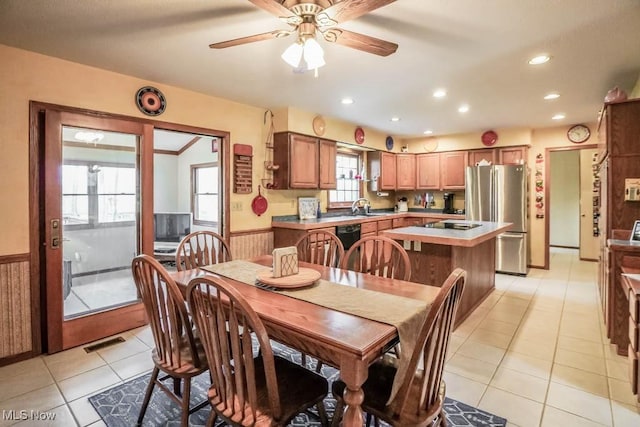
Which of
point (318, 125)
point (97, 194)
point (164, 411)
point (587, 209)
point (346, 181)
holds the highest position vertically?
point (318, 125)

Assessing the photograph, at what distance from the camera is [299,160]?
171 inches

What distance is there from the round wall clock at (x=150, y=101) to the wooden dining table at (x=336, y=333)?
2306 mm

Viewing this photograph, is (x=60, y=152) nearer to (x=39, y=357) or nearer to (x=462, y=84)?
(x=39, y=357)

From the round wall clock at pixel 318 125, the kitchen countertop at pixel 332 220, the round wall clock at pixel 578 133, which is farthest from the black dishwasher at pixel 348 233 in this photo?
the round wall clock at pixel 578 133

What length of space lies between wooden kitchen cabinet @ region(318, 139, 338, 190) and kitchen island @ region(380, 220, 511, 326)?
1.59m

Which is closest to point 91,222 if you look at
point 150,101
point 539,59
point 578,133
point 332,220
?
point 150,101

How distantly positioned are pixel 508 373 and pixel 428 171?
4458 mm

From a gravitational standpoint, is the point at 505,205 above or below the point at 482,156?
below

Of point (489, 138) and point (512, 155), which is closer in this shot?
point (512, 155)

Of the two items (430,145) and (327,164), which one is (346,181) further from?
(430,145)

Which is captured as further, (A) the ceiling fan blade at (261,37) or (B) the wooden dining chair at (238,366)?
(A) the ceiling fan blade at (261,37)

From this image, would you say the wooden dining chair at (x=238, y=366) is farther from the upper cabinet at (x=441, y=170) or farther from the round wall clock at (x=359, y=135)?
the upper cabinet at (x=441, y=170)

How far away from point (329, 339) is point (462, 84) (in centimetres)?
304

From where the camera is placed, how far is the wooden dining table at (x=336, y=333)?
119 centimetres
